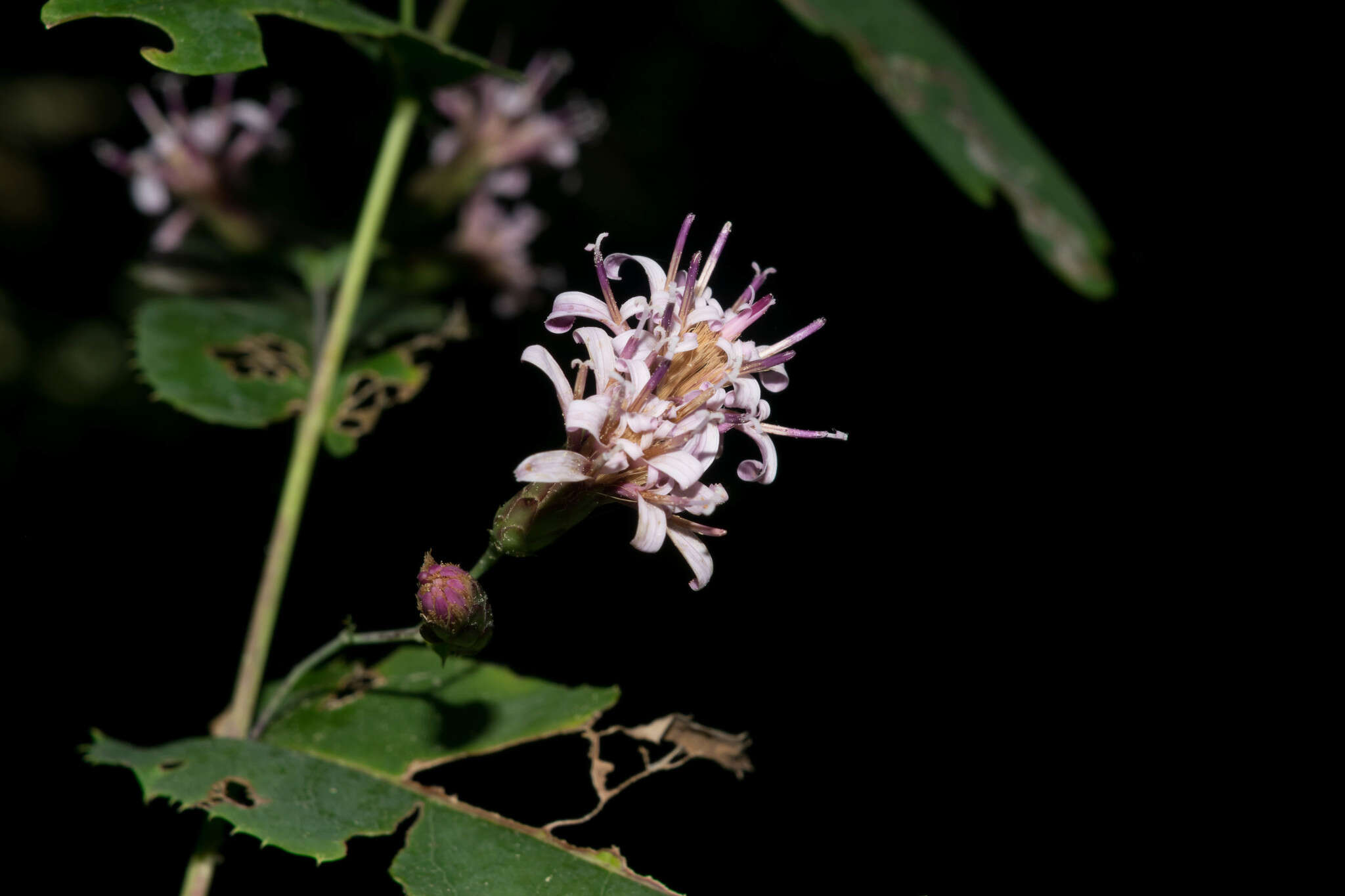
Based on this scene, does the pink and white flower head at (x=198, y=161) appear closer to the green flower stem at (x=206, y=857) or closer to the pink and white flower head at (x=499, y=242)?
the pink and white flower head at (x=499, y=242)

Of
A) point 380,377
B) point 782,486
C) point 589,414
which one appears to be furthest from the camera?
point 782,486

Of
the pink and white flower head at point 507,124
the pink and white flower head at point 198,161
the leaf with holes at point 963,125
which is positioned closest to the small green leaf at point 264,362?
the pink and white flower head at point 198,161

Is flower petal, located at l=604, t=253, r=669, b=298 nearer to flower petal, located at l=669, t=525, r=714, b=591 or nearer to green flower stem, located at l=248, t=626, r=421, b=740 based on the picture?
flower petal, located at l=669, t=525, r=714, b=591

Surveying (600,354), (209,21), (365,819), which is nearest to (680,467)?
(600,354)

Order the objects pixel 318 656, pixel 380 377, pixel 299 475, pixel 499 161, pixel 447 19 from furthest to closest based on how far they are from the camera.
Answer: pixel 499 161
pixel 447 19
pixel 380 377
pixel 299 475
pixel 318 656

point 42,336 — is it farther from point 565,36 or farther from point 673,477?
point 673,477

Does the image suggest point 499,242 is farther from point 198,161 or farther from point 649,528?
point 649,528
